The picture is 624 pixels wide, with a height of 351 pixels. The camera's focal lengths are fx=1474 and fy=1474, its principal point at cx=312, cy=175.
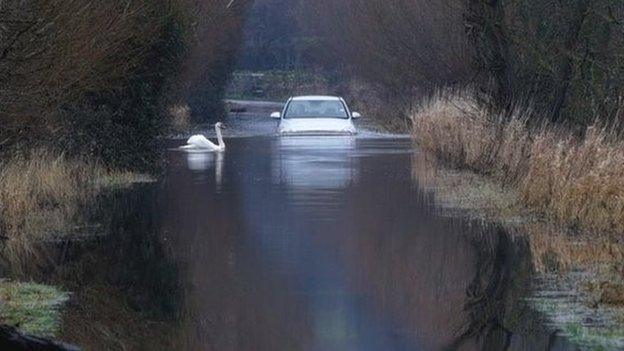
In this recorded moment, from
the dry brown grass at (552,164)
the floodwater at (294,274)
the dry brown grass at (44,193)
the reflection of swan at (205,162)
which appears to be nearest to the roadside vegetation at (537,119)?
the dry brown grass at (552,164)

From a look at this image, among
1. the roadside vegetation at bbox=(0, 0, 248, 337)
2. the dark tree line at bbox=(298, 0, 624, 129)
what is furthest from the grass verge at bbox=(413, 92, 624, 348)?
the roadside vegetation at bbox=(0, 0, 248, 337)

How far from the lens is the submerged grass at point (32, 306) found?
10.3 m

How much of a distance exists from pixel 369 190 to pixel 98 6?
5.22m

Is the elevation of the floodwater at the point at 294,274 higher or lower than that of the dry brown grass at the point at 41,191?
lower

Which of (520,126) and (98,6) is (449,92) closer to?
(520,126)

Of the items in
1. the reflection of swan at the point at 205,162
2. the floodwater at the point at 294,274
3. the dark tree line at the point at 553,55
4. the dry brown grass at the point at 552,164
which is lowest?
the floodwater at the point at 294,274

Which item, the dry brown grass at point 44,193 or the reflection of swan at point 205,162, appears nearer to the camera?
the dry brown grass at point 44,193

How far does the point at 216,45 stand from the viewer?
51.3m

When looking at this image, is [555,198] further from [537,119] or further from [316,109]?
[316,109]

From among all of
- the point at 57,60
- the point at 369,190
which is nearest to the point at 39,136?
the point at 57,60

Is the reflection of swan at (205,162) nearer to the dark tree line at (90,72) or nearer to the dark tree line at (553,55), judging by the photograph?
the dark tree line at (90,72)

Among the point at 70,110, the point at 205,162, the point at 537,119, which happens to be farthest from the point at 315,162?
the point at 70,110

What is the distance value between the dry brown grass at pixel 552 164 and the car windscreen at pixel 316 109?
30.3ft

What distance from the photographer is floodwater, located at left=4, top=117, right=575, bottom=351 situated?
10.1 m
